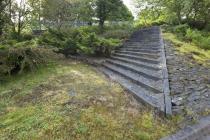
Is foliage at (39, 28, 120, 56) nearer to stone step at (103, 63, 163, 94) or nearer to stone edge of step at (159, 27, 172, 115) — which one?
stone step at (103, 63, 163, 94)

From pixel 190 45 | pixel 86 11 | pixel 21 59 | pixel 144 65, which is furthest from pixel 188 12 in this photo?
pixel 21 59

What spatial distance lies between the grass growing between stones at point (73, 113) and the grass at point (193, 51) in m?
3.27

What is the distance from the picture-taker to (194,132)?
433 centimetres

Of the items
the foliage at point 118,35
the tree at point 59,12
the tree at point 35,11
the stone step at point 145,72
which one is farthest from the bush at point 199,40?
the tree at point 35,11

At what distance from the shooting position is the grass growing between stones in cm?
431

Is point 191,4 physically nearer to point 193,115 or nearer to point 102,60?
point 102,60

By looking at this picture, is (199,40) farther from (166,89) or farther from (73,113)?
(73,113)

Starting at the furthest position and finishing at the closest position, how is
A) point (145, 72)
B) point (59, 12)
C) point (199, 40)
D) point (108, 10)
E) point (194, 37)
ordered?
point (108, 10), point (59, 12), point (194, 37), point (199, 40), point (145, 72)

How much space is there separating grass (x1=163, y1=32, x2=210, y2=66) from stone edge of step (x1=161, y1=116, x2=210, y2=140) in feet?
12.6

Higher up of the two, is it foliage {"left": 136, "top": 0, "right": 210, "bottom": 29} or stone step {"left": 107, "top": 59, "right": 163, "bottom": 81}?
foliage {"left": 136, "top": 0, "right": 210, "bottom": 29}

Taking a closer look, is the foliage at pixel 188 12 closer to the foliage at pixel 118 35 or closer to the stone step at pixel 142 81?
the foliage at pixel 118 35

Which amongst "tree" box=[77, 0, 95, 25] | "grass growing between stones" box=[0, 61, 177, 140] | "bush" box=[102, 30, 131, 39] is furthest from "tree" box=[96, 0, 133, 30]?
"grass growing between stones" box=[0, 61, 177, 140]

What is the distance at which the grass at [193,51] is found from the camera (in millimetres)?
8413

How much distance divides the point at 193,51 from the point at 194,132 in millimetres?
5470
